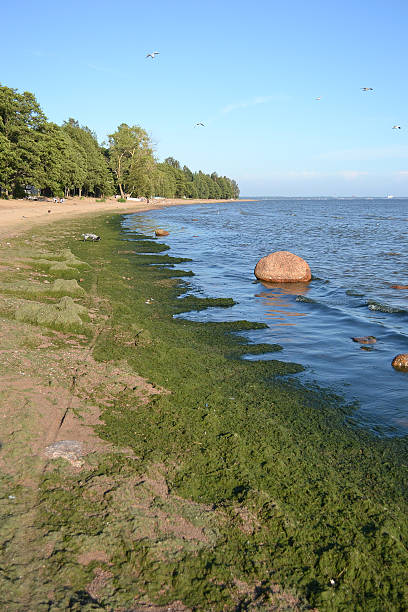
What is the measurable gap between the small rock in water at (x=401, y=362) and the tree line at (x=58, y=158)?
49185mm

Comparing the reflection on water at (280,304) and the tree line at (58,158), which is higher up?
the tree line at (58,158)

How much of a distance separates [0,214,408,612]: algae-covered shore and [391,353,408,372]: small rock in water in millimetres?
2361

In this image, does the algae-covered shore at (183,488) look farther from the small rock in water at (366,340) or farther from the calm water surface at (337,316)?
the small rock in water at (366,340)

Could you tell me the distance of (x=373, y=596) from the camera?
359 cm

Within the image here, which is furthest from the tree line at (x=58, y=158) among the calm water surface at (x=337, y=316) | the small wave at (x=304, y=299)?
the small wave at (x=304, y=299)

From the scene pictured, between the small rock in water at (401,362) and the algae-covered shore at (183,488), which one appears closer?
the algae-covered shore at (183,488)

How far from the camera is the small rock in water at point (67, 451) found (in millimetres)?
4749

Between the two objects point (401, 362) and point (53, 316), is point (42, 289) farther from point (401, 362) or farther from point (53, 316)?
point (401, 362)

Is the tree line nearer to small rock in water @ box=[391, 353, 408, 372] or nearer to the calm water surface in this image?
the calm water surface

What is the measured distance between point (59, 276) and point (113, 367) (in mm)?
9103

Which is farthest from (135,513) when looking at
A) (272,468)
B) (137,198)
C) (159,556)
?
(137,198)

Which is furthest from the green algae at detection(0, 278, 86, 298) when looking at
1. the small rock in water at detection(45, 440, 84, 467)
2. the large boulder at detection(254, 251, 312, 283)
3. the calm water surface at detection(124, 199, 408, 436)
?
the large boulder at detection(254, 251, 312, 283)

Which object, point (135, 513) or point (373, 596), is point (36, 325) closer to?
point (135, 513)

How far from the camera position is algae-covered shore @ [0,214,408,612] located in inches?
135
